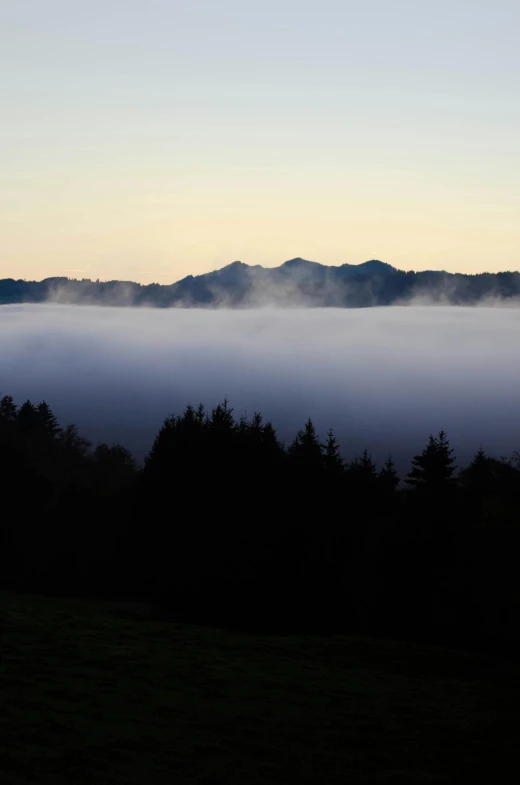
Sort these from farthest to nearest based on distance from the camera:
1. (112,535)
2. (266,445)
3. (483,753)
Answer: (112,535) → (266,445) → (483,753)

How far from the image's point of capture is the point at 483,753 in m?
30.0

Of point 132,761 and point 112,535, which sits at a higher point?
point 132,761

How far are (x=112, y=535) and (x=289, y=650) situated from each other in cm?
3539

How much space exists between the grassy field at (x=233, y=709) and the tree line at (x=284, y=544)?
8716mm

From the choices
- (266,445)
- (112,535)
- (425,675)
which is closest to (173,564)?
(266,445)

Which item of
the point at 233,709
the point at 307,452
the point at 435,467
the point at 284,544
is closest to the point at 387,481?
the point at 435,467

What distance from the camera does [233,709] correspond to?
31.5m

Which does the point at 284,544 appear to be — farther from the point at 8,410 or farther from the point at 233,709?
the point at 8,410

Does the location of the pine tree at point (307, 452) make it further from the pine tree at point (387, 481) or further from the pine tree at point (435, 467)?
the pine tree at point (387, 481)

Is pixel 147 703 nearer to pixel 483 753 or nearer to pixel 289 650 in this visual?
pixel 483 753

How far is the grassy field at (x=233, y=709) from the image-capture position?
82.4ft

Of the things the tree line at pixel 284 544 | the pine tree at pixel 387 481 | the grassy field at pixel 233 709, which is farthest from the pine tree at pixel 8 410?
the grassy field at pixel 233 709

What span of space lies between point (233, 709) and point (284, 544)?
97.3 feet

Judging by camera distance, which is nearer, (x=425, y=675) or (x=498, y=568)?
(x=425, y=675)
